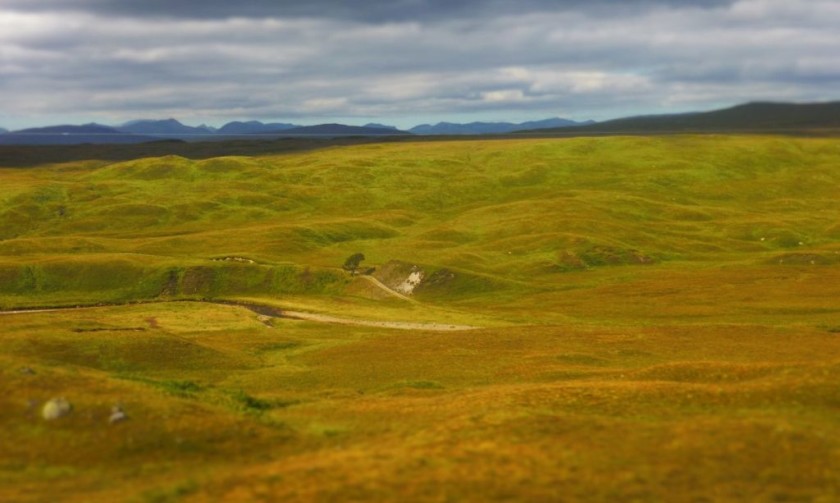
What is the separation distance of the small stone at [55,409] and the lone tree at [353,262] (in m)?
102

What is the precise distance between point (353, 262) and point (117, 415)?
119 meters

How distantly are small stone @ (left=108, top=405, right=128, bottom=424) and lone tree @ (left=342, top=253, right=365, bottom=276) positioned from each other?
101 m

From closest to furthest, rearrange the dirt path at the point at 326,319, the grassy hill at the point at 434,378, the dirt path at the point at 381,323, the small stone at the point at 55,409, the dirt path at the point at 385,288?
the grassy hill at the point at 434,378
the small stone at the point at 55,409
the dirt path at the point at 381,323
the dirt path at the point at 326,319
the dirt path at the point at 385,288

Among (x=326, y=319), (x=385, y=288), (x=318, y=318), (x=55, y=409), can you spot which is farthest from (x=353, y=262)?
(x=55, y=409)

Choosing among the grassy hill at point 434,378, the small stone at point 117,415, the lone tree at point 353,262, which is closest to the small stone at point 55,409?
the grassy hill at point 434,378

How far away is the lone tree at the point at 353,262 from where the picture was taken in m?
149

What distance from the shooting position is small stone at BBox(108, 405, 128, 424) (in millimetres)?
40031

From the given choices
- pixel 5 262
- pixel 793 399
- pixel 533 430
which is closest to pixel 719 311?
pixel 793 399

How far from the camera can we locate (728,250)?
580 ft

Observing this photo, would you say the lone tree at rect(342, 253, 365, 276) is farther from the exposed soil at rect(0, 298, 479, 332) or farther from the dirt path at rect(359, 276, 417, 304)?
the exposed soil at rect(0, 298, 479, 332)

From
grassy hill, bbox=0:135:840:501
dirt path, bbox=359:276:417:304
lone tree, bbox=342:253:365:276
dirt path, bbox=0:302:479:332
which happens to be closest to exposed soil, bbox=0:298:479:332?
dirt path, bbox=0:302:479:332

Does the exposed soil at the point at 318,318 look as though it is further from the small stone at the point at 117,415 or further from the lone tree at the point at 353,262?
the small stone at the point at 117,415

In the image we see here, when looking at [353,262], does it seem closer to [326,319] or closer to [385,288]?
[385,288]

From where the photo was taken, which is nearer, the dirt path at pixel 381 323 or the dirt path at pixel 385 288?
the dirt path at pixel 381 323
